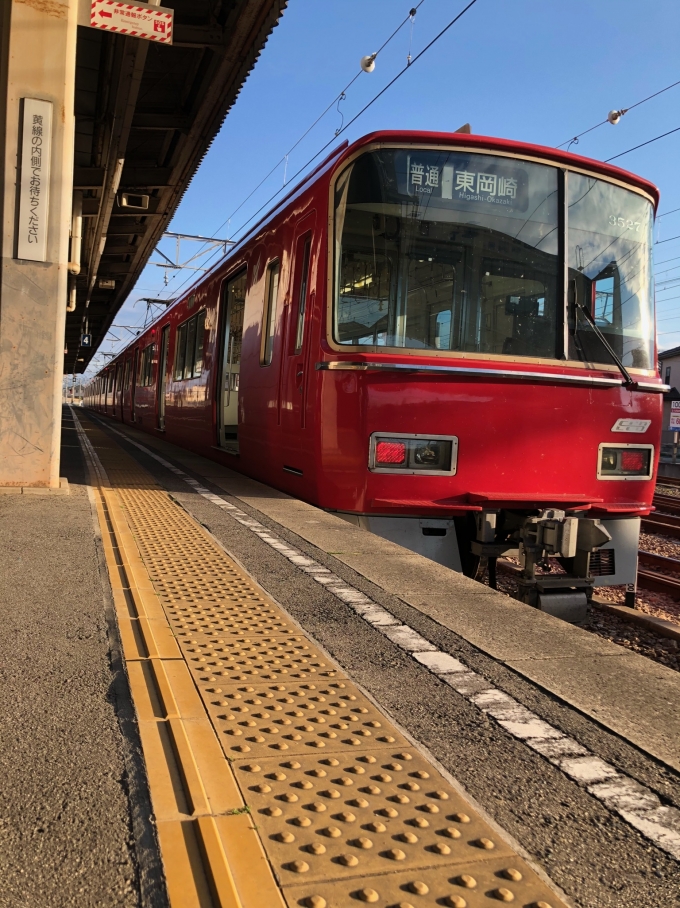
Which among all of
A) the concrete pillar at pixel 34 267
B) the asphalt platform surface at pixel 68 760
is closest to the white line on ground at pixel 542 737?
the asphalt platform surface at pixel 68 760

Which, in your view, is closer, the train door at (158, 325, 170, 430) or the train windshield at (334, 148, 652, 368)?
the train windshield at (334, 148, 652, 368)

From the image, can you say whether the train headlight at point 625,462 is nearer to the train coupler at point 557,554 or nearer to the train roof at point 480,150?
the train coupler at point 557,554

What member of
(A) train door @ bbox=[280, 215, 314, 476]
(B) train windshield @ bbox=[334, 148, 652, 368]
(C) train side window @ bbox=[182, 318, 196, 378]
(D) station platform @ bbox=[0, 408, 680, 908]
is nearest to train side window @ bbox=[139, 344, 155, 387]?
(C) train side window @ bbox=[182, 318, 196, 378]

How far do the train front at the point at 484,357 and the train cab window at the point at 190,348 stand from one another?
19.6 ft

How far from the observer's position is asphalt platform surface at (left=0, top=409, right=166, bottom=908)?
1.50m

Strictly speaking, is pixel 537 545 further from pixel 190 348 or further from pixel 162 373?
pixel 162 373

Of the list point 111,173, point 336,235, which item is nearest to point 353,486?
point 336,235

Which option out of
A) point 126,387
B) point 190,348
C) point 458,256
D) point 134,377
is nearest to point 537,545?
point 458,256

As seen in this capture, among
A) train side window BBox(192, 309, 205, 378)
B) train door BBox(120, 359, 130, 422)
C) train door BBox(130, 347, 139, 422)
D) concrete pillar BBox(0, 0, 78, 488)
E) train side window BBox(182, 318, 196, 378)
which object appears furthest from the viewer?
train door BBox(120, 359, 130, 422)

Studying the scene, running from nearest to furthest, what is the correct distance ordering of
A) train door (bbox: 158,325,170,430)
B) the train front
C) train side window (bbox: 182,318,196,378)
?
the train front → train side window (bbox: 182,318,196,378) → train door (bbox: 158,325,170,430)

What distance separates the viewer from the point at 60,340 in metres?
6.35

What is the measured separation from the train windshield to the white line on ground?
217 cm

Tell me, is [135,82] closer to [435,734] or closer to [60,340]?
[60,340]

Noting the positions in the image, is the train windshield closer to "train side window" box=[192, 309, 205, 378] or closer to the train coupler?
the train coupler
